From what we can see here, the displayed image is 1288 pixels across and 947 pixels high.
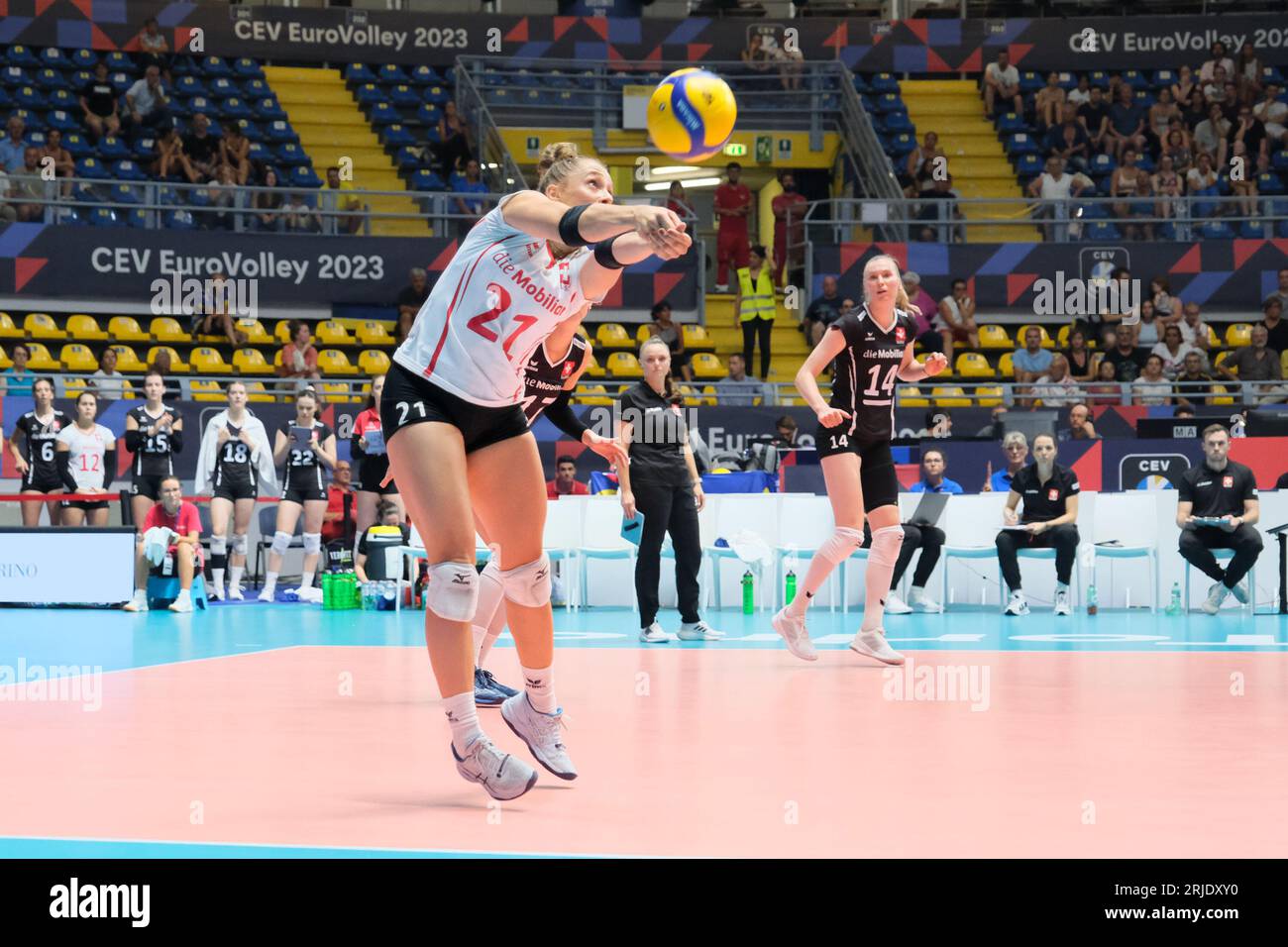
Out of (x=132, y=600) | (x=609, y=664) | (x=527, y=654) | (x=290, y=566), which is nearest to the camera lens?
(x=527, y=654)

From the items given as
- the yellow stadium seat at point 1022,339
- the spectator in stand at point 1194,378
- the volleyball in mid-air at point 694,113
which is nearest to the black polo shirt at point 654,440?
the volleyball in mid-air at point 694,113

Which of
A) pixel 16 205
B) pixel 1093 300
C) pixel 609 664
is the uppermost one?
pixel 16 205

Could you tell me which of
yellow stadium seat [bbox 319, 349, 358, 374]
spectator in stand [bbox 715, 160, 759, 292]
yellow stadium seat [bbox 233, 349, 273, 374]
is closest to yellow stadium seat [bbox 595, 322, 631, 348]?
spectator in stand [bbox 715, 160, 759, 292]

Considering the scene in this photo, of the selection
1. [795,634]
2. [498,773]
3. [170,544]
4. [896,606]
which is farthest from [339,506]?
[498,773]

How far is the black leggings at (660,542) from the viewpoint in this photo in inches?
429

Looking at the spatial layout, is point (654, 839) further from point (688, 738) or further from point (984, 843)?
point (688, 738)

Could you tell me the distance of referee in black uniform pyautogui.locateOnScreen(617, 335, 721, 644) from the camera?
10.8m

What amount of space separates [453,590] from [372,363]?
17.1m

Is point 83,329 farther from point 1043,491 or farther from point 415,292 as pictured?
point 1043,491

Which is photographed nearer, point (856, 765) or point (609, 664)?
point (856, 765)

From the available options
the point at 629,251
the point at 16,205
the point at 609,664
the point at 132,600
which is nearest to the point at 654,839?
the point at 629,251

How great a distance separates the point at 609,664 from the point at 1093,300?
1521 centimetres

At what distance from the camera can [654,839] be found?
12.7 feet

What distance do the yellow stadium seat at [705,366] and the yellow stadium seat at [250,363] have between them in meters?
6.19
